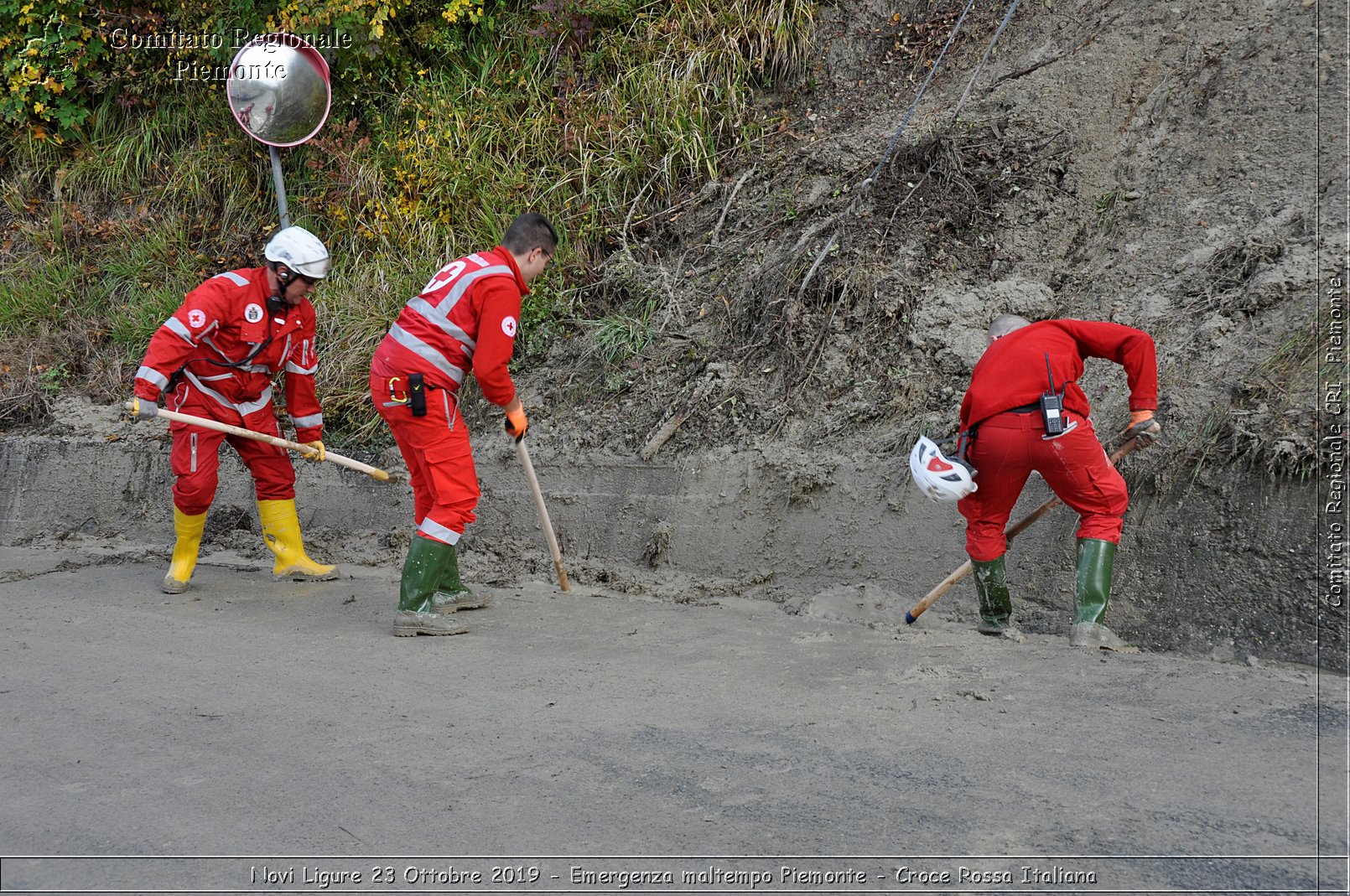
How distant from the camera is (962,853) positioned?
267 centimetres

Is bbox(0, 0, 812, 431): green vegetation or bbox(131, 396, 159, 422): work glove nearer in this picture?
bbox(131, 396, 159, 422): work glove

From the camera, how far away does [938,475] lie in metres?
4.48

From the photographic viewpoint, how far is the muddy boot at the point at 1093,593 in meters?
4.44

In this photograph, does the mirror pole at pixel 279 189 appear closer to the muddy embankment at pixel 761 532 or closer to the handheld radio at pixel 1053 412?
the muddy embankment at pixel 761 532

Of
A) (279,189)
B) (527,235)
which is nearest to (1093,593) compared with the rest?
(527,235)

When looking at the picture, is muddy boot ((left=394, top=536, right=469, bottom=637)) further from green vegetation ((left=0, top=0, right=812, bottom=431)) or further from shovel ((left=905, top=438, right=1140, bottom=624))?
green vegetation ((left=0, top=0, right=812, bottom=431))

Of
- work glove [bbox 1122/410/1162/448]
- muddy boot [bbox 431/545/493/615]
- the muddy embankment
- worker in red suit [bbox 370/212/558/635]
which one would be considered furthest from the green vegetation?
work glove [bbox 1122/410/1162/448]

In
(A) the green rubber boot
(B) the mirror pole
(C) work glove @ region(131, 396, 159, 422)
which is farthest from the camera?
(B) the mirror pole

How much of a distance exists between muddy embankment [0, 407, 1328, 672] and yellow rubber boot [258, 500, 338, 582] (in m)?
0.40

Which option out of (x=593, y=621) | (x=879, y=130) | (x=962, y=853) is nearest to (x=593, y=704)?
(x=593, y=621)

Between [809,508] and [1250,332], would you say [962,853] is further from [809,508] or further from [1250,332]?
[1250,332]

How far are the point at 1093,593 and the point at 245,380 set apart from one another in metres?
4.66

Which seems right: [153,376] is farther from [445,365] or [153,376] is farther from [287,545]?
[445,365]

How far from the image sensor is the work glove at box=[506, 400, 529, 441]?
16.8 feet
